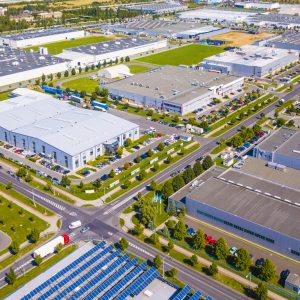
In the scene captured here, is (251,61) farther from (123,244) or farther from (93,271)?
(93,271)

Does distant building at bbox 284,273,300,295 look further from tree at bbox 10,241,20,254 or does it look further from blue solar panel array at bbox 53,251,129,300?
tree at bbox 10,241,20,254

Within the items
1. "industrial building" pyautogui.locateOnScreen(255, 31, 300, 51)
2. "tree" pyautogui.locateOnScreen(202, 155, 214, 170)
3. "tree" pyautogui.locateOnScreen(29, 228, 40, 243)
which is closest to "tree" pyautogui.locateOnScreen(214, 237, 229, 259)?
"tree" pyautogui.locateOnScreen(202, 155, 214, 170)

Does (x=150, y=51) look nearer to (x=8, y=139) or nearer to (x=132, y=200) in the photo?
(x=8, y=139)

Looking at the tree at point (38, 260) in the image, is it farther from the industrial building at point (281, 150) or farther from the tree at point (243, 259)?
the industrial building at point (281, 150)

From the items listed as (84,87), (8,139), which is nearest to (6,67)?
(84,87)

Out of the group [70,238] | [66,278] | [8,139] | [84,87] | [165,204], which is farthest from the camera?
[84,87]

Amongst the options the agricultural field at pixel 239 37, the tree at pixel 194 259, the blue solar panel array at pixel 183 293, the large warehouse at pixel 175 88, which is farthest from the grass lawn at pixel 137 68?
the blue solar panel array at pixel 183 293
